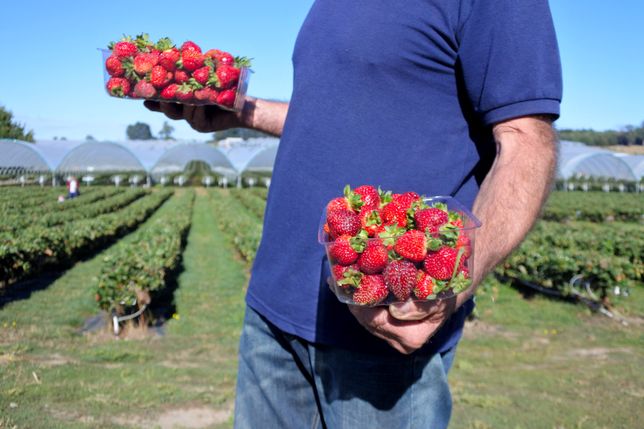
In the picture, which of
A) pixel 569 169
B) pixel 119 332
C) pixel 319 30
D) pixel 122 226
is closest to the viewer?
pixel 319 30

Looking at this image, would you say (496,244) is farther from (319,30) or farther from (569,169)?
(569,169)

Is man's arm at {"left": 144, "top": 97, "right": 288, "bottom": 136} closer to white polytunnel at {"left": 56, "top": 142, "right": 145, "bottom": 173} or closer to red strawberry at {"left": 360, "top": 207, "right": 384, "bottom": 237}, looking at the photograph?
red strawberry at {"left": 360, "top": 207, "right": 384, "bottom": 237}

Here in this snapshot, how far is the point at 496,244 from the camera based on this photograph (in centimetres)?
131

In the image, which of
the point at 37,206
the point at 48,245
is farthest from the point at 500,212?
the point at 37,206

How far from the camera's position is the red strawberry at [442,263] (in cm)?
118

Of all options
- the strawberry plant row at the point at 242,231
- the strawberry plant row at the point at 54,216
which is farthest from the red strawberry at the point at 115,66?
the strawberry plant row at the point at 242,231

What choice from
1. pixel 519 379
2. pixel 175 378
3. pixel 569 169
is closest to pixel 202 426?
pixel 175 378

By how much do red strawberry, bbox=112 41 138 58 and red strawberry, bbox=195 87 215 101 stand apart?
1.06 feet

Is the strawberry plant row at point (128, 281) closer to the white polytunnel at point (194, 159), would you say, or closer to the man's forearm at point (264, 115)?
the man's forearm at point (264, 115)

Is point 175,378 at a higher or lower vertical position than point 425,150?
lower

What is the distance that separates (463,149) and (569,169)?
161ft

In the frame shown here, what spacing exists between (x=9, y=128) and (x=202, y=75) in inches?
150

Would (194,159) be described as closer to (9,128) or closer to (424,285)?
(9,128)

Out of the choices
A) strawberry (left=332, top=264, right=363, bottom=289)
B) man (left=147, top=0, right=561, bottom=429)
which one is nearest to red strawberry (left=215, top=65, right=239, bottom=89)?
man (left=147, top=0, right=561, bottom=429)
